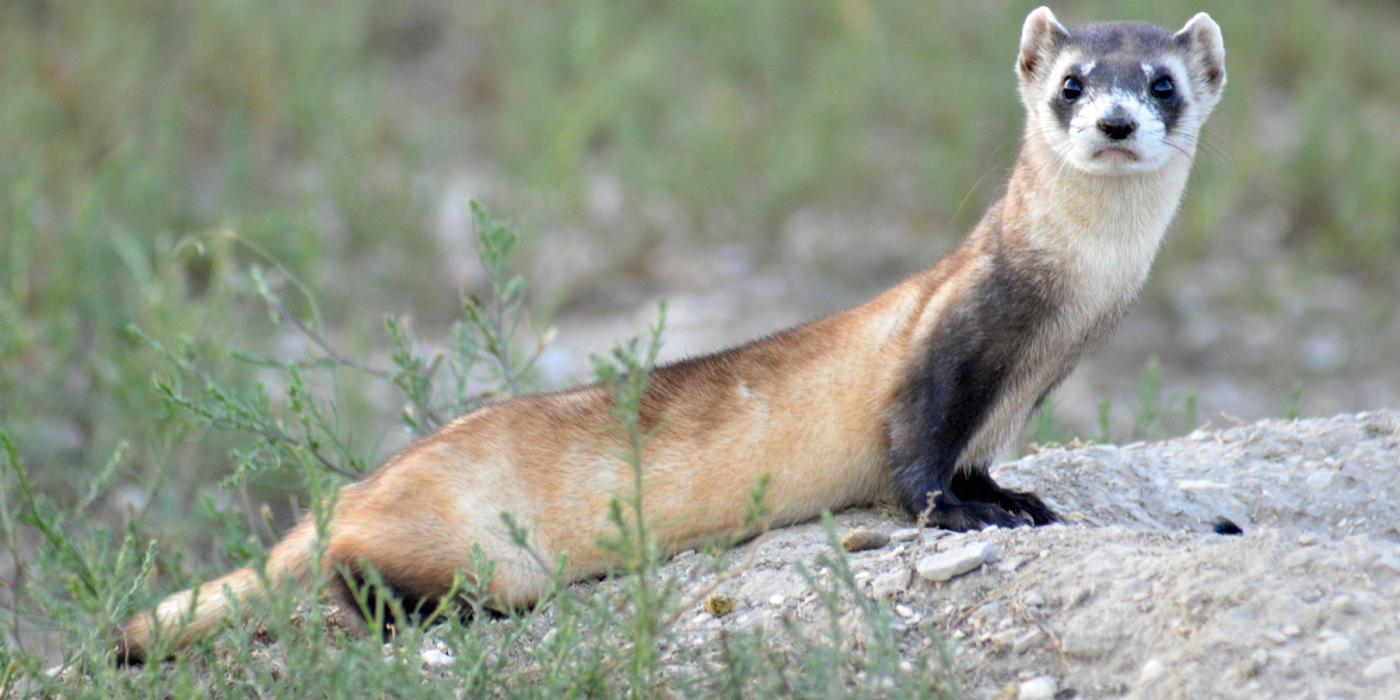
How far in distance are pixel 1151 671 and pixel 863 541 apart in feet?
2.64

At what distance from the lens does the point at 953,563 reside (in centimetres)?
299

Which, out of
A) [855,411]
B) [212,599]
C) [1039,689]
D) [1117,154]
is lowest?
[1039,689]

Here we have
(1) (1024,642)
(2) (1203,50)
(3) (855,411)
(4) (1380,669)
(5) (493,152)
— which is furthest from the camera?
(5) (493,152)

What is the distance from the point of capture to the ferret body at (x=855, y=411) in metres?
3.29

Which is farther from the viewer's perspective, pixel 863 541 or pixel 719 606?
pixel 863 541

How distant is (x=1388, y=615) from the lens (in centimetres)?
258

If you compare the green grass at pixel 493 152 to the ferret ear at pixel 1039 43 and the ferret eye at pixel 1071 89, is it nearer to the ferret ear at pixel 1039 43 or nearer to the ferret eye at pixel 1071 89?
the ferret ear at pixel 1039 43

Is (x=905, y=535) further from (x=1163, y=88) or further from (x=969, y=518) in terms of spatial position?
(x=1163, y=88)

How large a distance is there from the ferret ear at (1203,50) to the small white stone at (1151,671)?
1.56m

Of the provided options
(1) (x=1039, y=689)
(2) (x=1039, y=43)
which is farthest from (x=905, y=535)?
(2) (x=1039, y=43)

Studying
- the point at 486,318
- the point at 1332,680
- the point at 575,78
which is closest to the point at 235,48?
the point at 575,78

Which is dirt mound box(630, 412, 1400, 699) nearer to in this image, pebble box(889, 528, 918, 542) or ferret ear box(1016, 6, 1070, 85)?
pebble box(889, 528, 918, 542)

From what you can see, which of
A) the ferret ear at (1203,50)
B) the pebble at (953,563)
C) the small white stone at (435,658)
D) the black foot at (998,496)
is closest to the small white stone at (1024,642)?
the pebble at (953,563)

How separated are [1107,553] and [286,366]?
1.88 m
